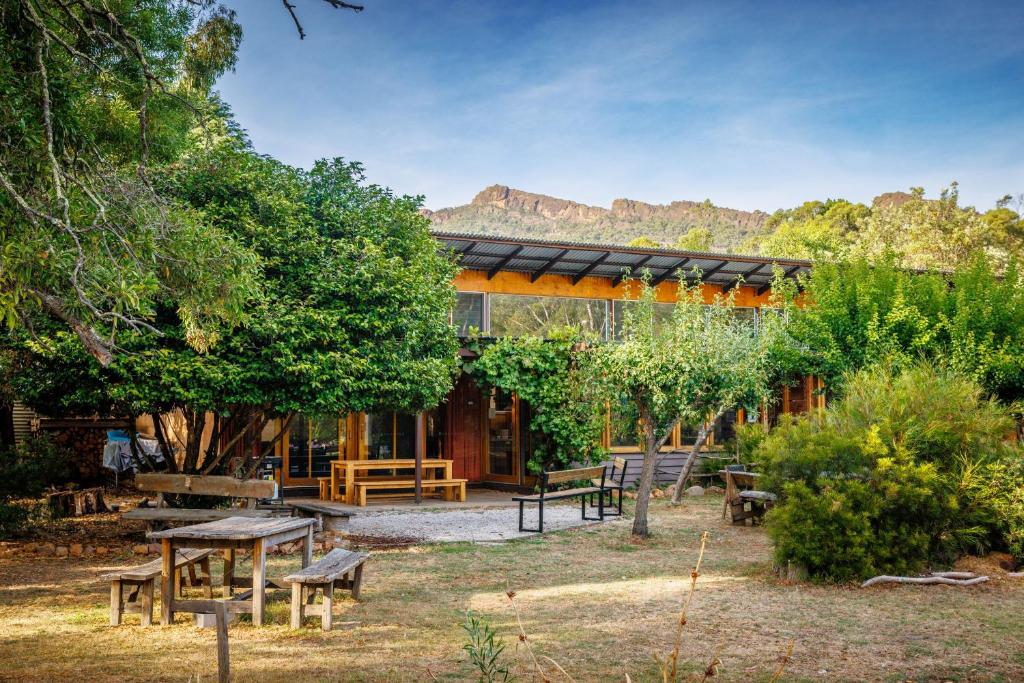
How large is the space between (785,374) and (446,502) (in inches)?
288

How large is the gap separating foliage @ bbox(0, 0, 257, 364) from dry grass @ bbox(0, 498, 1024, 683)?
2.24 meters

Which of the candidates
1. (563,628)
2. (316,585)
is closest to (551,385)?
(563,628)

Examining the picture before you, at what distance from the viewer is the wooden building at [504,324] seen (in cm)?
1809

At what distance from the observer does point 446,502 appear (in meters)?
16.6

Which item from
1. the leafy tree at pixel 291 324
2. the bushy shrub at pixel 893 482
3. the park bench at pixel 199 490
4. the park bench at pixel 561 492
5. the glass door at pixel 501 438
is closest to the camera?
the bushy shrub at pixel 893 482

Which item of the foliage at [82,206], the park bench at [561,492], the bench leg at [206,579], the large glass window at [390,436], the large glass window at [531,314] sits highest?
the large glass window at [531,314]

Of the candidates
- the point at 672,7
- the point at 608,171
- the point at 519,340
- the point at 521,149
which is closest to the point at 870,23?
the point at 672,7

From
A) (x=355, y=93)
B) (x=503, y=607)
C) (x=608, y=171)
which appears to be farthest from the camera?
(x=608, y=171)

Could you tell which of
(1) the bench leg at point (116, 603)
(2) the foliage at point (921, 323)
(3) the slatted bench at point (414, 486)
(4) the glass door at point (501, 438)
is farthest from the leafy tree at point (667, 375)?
(4) the glass door at point (501, 438)

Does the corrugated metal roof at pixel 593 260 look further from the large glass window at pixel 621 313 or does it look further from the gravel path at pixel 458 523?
the gravel path at pixel 458 523

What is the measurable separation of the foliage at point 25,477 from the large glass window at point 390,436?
589cm

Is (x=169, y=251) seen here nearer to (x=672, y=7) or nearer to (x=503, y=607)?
(x=503, y=607)

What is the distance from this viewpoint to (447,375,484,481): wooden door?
63.1ft

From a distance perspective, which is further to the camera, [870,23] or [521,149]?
[521,149]
